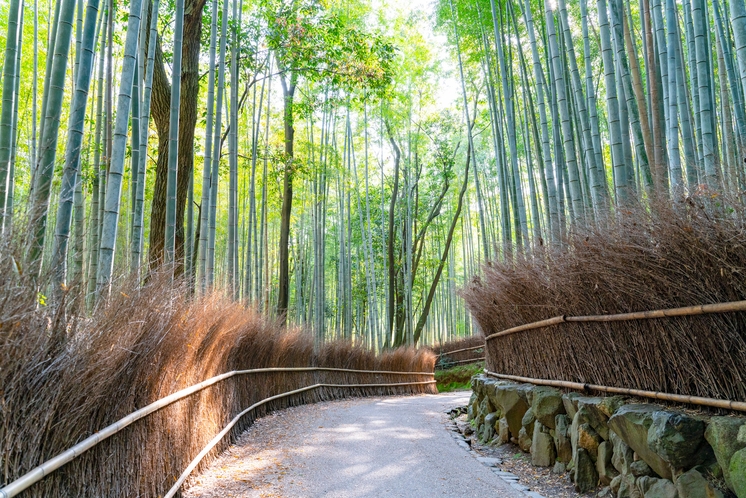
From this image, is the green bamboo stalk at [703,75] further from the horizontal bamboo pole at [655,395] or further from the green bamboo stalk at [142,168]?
the green bamboo stalk at [142,168]

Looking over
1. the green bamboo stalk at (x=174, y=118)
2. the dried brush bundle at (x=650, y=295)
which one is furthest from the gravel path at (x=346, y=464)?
the green bamboo stalk at (x=174, y=118)

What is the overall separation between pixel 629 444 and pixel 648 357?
0.43 m

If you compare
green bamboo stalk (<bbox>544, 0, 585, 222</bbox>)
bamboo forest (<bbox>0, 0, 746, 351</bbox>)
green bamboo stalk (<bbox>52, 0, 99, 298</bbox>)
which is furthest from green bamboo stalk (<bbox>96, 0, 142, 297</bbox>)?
green bamboo stalk (<bbox>544, 0, 585, 222</bbox>)

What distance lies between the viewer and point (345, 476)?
334 cm

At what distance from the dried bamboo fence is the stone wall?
9cm

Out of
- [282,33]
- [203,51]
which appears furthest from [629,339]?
[203,51]

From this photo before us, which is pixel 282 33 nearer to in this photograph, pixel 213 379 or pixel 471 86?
pixel 213 379

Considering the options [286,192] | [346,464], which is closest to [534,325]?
[346,464]

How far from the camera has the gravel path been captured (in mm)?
3029

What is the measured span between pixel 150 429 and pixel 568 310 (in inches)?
101

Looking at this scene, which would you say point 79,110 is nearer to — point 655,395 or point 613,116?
point 655,395

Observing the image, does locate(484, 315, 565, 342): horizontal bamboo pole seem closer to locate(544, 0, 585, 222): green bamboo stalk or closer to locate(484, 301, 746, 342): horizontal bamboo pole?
locate(484, 301, 746, 342): horizontal bamboo pole

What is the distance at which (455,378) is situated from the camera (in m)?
13.9

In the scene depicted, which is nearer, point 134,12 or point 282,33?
point 134,12
